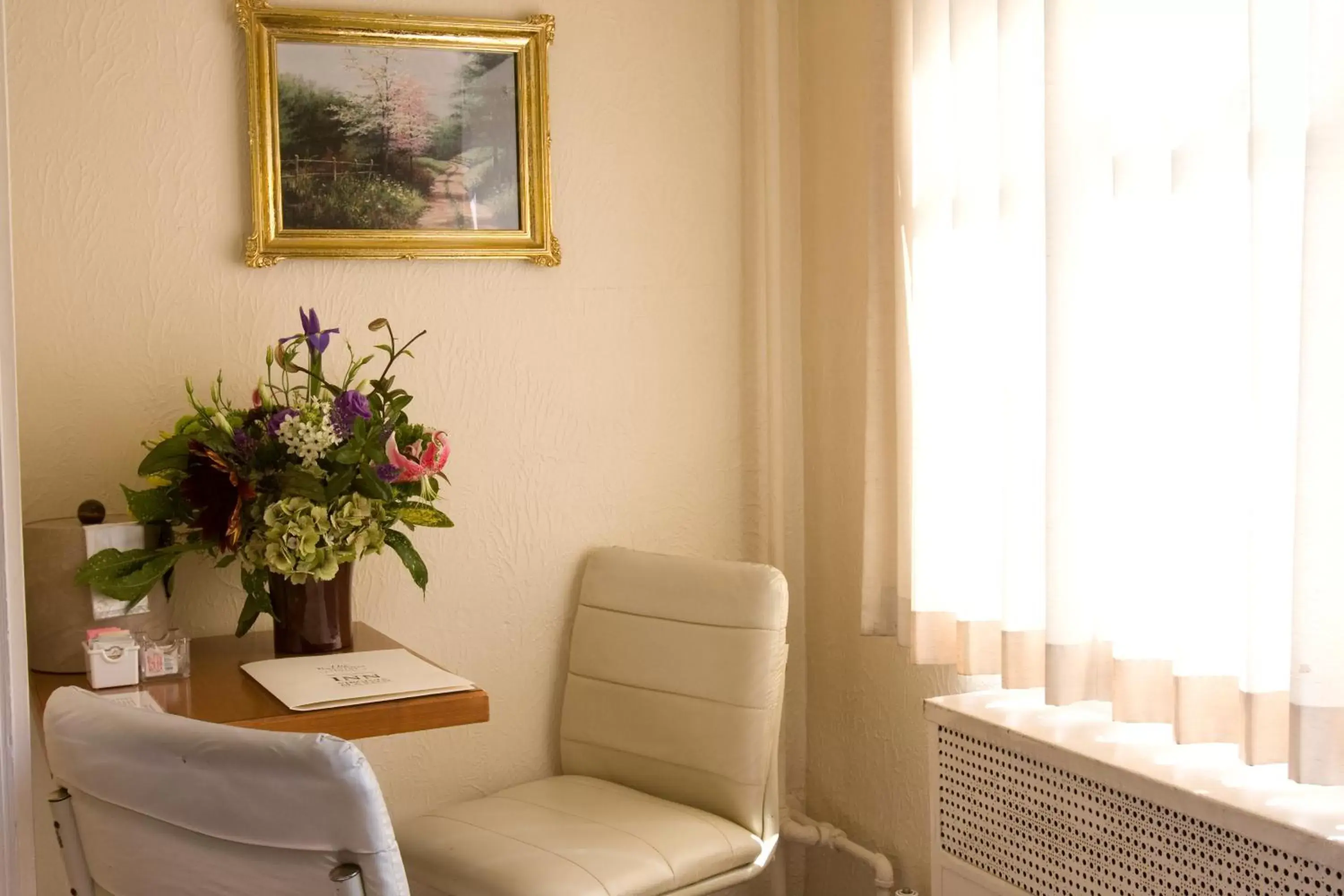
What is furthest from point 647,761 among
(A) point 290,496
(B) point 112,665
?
(B) point 112,665

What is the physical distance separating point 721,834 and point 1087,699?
69 cm

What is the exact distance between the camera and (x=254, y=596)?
201 centimetres

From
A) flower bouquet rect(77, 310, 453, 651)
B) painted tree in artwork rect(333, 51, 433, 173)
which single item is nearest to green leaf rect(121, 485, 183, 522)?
flower bouquet rect(77, 310, 453, 651)

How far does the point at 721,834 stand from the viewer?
2.12 meters

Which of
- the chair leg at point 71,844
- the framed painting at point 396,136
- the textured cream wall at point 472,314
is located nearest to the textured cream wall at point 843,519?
the textured cream wall at point 472,314

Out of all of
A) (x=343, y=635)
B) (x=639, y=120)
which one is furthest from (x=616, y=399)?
(x=343, y=635)

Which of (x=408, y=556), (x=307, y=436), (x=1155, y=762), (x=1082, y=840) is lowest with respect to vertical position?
(x=1082, y=840)

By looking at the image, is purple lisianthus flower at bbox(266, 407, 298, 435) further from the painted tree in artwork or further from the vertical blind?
the vertical blind

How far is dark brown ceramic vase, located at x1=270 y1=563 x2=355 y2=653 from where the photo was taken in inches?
79.5

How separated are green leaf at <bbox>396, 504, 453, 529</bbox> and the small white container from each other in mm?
452

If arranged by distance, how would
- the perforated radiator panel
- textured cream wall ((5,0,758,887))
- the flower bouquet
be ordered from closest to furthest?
the perforated radiator panel → the flower bouquet → textured cream wall ((5,0,758,887))

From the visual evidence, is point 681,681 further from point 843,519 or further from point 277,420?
point 277,420

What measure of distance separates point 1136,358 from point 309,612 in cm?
133

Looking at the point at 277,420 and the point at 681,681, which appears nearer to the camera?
the point at 277,420
